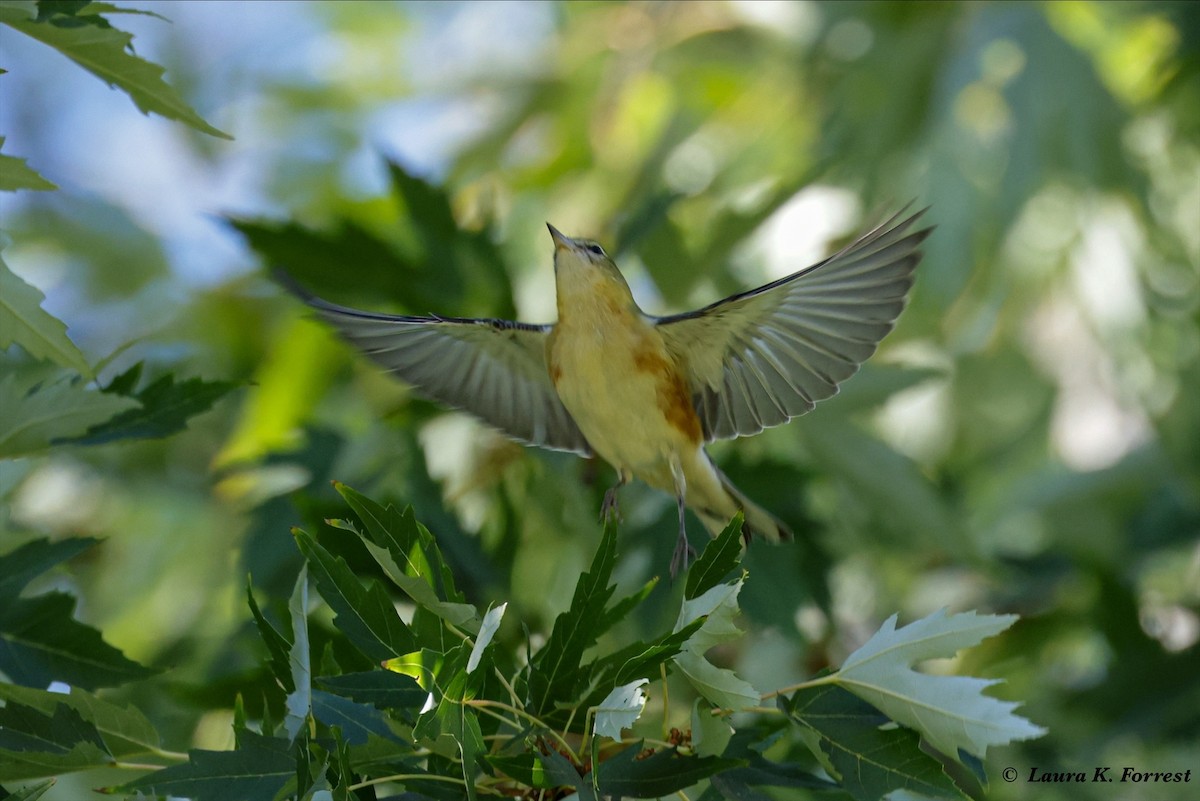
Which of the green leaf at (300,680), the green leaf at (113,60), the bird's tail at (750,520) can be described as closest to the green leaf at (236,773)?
the green leaf at (300,680)

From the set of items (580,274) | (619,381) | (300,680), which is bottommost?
(300,680)

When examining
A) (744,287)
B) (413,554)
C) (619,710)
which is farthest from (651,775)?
(744,287)

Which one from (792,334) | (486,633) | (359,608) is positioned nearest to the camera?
(486,633)

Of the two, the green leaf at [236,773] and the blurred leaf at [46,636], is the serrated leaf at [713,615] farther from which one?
the blurred leaf at [46,636]

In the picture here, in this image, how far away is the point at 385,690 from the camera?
1083 millimetres

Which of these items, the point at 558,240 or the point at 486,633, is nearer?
the point at 486,633

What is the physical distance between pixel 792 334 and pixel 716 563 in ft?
2.26

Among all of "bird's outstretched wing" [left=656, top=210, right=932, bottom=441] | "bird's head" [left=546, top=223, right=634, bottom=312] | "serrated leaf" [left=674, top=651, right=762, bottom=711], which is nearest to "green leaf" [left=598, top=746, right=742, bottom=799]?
"serrated leaf" [left=674, top=651, right=762, bottom=711]

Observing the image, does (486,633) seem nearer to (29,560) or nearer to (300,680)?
(300,680)

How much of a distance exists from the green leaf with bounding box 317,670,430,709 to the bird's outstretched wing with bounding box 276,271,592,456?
0.88 metres

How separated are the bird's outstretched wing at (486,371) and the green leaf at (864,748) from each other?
86 cm

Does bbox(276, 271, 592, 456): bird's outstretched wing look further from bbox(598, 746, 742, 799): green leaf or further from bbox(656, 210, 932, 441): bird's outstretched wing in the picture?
bbox(598, 746, 742, 799): green leaf

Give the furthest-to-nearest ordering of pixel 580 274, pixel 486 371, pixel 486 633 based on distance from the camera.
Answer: pixel 486 371 → pixel 580 274 → pixel 486 633

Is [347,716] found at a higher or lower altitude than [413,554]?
lower
